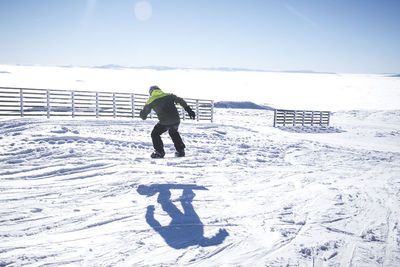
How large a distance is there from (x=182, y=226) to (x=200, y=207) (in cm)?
67

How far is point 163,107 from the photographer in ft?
20.6

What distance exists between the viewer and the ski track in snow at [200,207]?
9.30 ft

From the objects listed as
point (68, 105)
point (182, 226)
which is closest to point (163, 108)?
point (182, 226)

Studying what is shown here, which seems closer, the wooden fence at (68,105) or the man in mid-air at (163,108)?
the man in mid-air at (163,108)

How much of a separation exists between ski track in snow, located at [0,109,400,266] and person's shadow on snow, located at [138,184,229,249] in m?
0.07

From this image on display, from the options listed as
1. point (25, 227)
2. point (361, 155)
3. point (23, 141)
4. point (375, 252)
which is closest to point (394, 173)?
point (361, 155)

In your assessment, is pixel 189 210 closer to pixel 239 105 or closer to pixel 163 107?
pixel 163 107

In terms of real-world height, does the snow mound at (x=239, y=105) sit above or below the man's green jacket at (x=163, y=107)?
above

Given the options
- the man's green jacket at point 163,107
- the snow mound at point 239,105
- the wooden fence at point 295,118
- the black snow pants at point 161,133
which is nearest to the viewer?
the man's green jacket at point 163,107

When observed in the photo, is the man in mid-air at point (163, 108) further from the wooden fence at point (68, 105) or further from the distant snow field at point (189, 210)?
the wooden fence at point (68, 105)

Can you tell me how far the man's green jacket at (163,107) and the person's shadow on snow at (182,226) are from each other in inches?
85.6

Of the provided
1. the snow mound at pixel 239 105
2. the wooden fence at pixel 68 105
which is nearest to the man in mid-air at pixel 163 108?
the wooden fence at pixel 68 105

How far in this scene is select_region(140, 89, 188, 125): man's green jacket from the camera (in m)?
6.19

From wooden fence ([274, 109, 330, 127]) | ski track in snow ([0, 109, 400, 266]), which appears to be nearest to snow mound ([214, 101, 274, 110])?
wooden fence ([274, 109, 330, 127])
